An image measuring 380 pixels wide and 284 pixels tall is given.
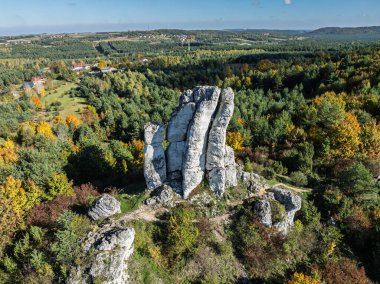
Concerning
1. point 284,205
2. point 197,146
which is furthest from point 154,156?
point 284,205

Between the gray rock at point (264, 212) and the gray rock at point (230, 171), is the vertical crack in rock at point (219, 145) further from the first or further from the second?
the gray rock at point (264, 212)

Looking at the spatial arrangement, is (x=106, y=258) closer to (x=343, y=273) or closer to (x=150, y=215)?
(x=150, y=215)

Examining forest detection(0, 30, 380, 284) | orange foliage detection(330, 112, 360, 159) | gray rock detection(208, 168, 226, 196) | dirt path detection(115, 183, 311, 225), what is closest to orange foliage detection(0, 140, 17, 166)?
forest detection(0, 30, 380, 284)

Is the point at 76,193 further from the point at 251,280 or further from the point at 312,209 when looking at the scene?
the point at 312,209

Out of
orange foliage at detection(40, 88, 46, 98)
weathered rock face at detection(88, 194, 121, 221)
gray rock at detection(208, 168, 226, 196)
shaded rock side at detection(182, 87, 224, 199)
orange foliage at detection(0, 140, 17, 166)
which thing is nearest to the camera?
weathered rock face at detection(88, 194, 121, 221)

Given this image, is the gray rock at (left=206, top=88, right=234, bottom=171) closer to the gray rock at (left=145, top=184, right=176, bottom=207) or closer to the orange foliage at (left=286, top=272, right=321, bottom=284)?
the gray rock at (left=145, top=184, right=176, bottom=207)

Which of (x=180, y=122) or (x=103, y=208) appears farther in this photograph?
(x=180, y=122)

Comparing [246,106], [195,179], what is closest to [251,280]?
[195,179]
